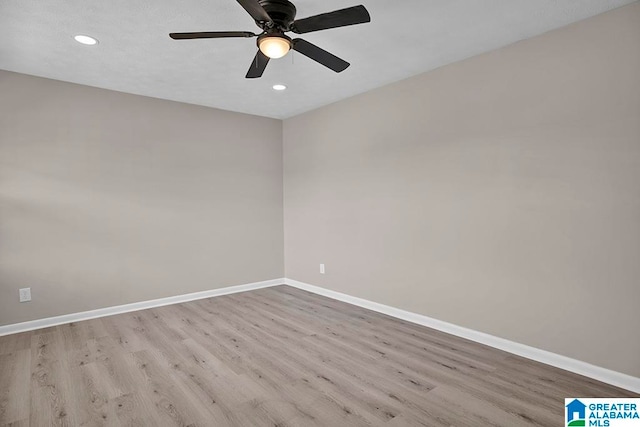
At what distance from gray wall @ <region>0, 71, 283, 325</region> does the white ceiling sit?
381mm

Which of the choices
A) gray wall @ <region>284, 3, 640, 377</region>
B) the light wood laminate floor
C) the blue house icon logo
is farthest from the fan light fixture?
the blue house icon logo

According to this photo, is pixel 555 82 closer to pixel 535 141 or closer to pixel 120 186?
pixel 535 141

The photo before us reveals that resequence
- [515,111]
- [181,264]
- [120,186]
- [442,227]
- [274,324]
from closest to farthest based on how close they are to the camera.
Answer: [515,111] < [442,227] < [274,324] < [120,186] < [181,264]

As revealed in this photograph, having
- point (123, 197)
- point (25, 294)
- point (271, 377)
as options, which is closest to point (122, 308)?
point (25, 294)

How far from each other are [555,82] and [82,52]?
370 centimetres

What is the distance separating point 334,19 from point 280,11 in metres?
0.38

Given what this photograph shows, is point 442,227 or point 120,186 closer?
point 442,227

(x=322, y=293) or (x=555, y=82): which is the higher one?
(x=555, y=82)

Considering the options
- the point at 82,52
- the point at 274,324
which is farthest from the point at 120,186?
the point at 274,324

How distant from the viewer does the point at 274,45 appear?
2115 mm

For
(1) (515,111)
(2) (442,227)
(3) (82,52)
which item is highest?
(3) (82,52)

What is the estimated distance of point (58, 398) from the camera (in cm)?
230

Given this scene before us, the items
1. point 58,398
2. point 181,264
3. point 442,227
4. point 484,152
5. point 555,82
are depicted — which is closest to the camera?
point 58,398

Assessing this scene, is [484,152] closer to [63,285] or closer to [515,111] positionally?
[515,111]
